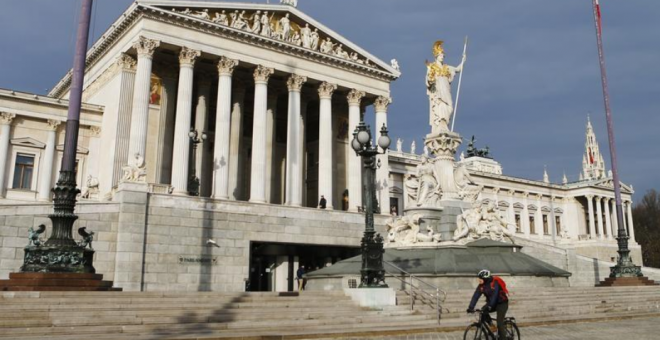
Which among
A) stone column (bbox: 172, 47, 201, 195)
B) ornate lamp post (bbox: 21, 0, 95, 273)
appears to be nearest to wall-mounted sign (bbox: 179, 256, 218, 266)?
stone column (bbox: 172, 47, 201, 195)

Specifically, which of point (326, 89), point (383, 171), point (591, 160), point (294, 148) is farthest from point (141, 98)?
point (591, 160)

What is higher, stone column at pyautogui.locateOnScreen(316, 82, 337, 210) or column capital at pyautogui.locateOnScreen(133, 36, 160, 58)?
column capital at pyautogui.locateOnScreen(133, 36, 160, 58)

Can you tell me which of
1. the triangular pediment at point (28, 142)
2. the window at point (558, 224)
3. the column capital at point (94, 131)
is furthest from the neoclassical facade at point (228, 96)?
the window at point (558, 224)

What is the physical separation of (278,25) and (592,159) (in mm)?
84854

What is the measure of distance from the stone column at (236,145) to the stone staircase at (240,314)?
23.9 m

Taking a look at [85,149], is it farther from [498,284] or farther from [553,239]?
[553,239]

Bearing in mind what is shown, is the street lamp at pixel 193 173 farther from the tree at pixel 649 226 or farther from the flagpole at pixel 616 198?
the tree at pixel 649 226

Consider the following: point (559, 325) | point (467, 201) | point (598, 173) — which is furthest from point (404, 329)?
point (598, 173)

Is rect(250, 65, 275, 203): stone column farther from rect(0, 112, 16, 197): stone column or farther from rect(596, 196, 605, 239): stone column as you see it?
rect(596, 196, 605, 239): stone column

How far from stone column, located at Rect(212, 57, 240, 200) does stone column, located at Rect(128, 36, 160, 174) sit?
4651 mm

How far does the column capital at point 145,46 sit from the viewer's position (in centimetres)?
3584

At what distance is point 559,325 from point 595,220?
78.5 metres

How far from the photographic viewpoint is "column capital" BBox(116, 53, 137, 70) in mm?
37688

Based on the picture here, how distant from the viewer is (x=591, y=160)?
107375mm
